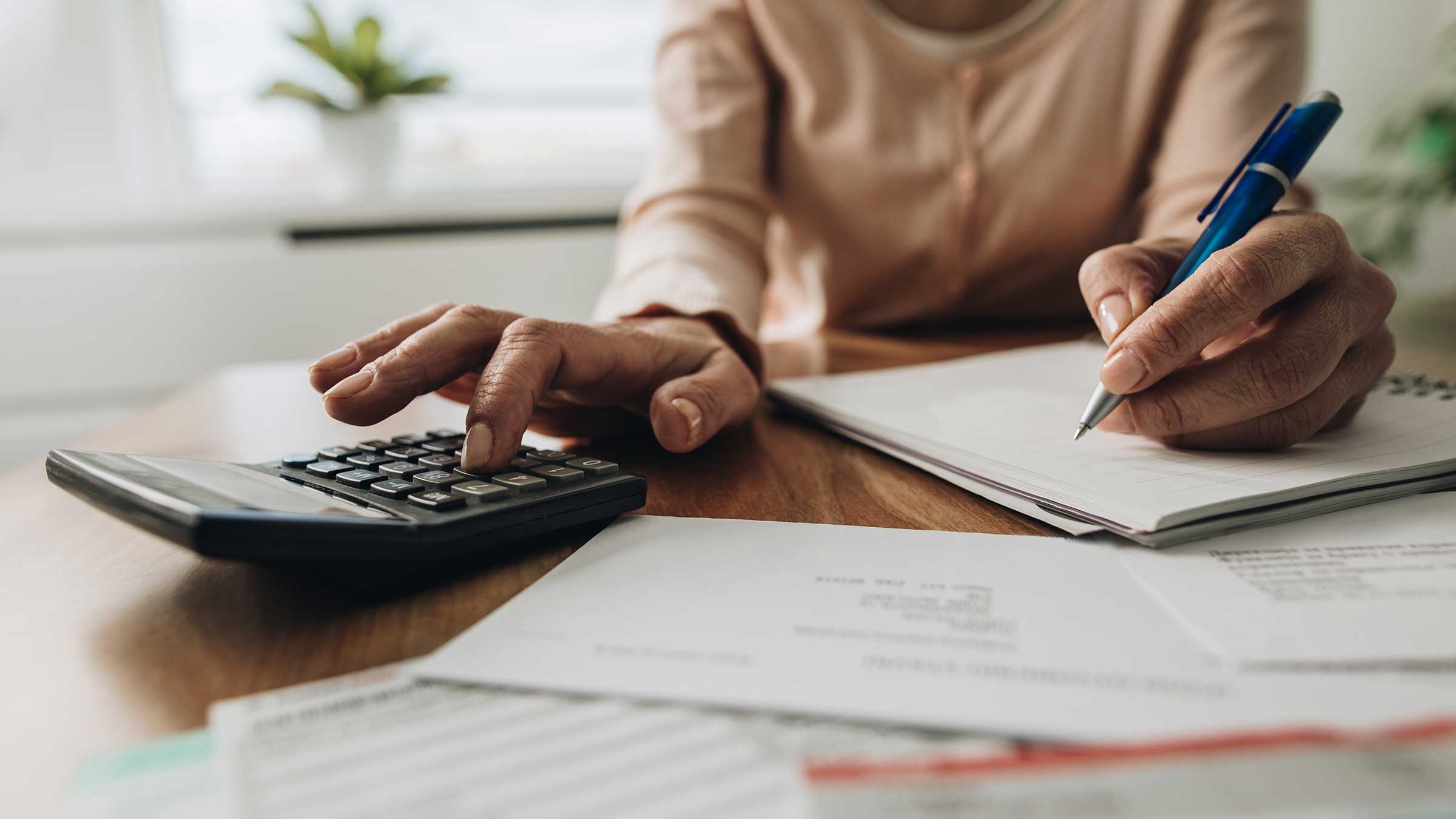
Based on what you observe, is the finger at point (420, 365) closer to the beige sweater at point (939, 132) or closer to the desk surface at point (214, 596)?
the desk surface at point (214, 596)

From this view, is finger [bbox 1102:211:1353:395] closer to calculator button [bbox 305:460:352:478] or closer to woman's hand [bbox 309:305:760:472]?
woman's hand [bbox 309:305:760:472]

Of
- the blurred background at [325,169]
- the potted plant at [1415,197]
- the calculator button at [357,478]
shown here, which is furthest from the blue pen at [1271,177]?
the potted plant at [1415,197]

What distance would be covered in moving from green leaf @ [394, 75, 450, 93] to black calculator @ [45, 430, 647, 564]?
1321 mm

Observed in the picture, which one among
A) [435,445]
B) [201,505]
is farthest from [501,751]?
[435,445]

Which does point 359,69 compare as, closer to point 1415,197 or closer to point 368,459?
point 368,459

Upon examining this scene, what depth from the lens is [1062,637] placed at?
0.86ft

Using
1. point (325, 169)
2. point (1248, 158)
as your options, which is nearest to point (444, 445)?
point (1248, 158)

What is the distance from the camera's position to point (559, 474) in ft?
1.25

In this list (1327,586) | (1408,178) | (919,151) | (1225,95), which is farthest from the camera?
(1408,178)

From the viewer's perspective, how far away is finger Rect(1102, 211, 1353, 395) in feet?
1.33

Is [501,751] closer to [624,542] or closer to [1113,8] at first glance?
[624,542]

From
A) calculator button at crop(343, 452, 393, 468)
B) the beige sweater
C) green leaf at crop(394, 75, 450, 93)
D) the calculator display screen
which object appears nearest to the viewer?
the calculator display screen

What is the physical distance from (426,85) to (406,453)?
136 centimetres

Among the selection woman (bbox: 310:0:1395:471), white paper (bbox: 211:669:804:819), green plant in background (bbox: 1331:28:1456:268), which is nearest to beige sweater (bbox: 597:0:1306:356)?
woman (bbox: 310:0:1395:471)
